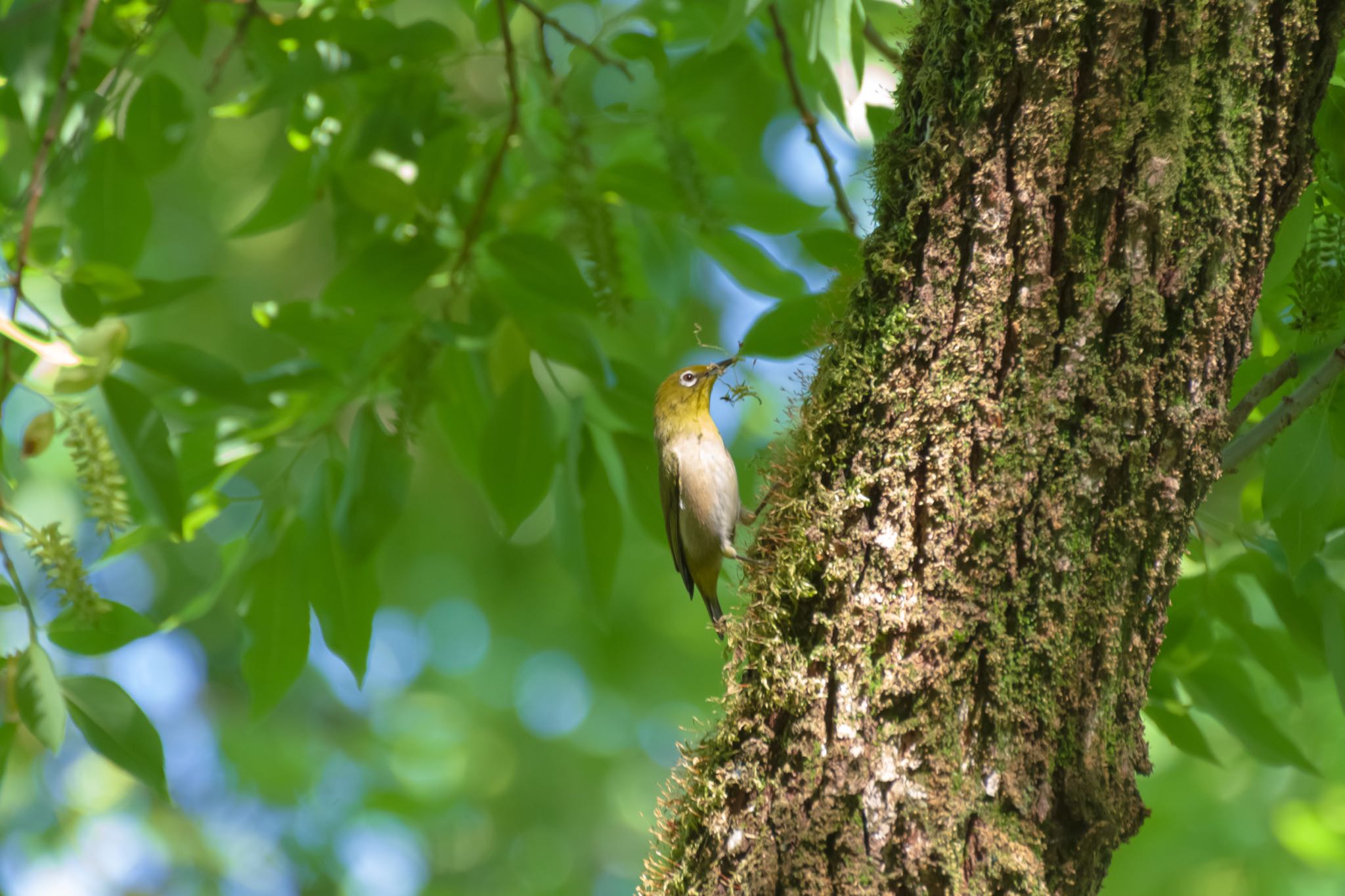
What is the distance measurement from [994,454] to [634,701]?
667cm

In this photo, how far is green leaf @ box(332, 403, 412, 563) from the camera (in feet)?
8.83

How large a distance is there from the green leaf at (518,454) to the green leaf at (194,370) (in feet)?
2.34

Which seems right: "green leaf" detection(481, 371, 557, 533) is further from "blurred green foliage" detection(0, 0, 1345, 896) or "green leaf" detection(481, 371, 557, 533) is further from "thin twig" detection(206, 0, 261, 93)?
"thin twig" detection(206, 0, 261, 93)

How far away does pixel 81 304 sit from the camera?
6.91ft

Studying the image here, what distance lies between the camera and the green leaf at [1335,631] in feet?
7.59

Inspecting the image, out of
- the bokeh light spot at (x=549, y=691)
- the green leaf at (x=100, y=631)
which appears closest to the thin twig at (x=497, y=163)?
the green leaf at (x=100, y=631)

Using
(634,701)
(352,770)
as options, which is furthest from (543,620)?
(352,770)

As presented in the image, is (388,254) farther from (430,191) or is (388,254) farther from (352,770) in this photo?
(352,770)

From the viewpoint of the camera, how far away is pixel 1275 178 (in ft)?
6.11

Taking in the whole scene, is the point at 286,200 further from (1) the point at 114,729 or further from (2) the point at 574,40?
(1) the point at 114,729

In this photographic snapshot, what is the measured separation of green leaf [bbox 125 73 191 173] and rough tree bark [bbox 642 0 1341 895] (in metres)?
2.47

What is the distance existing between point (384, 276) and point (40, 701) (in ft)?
Result: 4.75

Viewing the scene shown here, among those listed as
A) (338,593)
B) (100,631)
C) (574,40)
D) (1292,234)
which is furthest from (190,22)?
(1292,234)

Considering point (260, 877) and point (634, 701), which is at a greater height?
point (634, 701)
